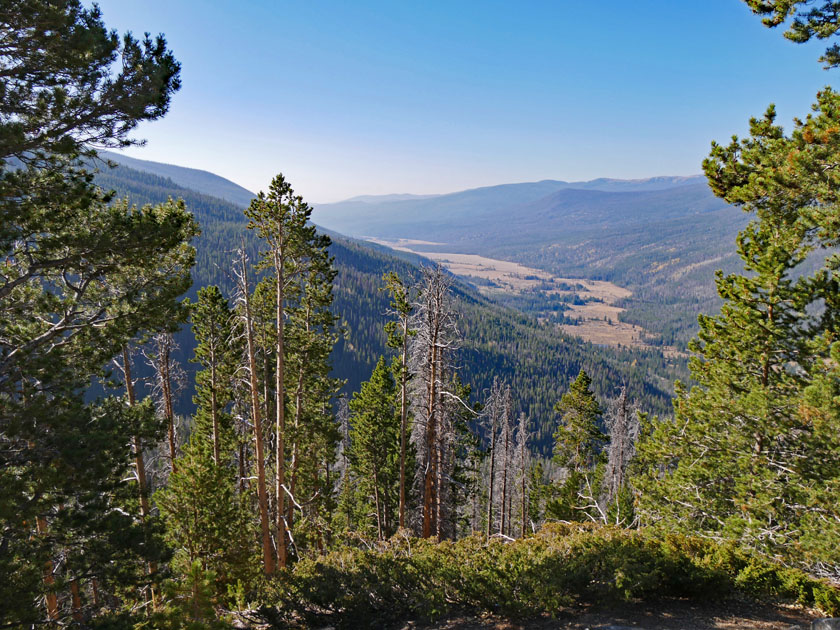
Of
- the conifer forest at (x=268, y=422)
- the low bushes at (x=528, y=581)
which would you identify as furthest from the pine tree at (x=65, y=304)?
the low bushes at (x=528, y=581)

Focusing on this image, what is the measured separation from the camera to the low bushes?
725cm

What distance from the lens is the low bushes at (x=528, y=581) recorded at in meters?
7.25

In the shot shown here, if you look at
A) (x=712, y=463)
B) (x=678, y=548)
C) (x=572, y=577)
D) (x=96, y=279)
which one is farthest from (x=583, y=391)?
(x=96, y=279)

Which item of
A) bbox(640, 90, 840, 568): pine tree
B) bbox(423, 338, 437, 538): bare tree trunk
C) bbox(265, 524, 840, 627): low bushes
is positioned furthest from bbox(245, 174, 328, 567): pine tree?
bbox(640, 90, 840, 568): pine tree

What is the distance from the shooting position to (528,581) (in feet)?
23.6

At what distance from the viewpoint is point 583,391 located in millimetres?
19875

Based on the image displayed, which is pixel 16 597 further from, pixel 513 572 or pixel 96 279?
pixel 513 572

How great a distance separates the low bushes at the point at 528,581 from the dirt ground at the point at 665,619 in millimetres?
198

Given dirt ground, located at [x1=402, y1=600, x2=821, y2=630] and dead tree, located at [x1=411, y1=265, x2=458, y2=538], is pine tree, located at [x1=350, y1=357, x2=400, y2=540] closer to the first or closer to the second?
dead tree, located at [x1=411, y1=265, x2=458, y2=538]

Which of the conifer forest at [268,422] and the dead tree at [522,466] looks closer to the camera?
the conifer forest at [268,422]

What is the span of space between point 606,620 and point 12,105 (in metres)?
10.9

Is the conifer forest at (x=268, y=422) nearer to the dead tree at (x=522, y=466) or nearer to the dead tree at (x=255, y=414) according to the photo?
the dead tree at (x=255, y=414)

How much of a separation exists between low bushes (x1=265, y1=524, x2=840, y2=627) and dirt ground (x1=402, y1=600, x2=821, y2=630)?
20cm

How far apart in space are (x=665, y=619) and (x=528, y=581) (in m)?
2.41
